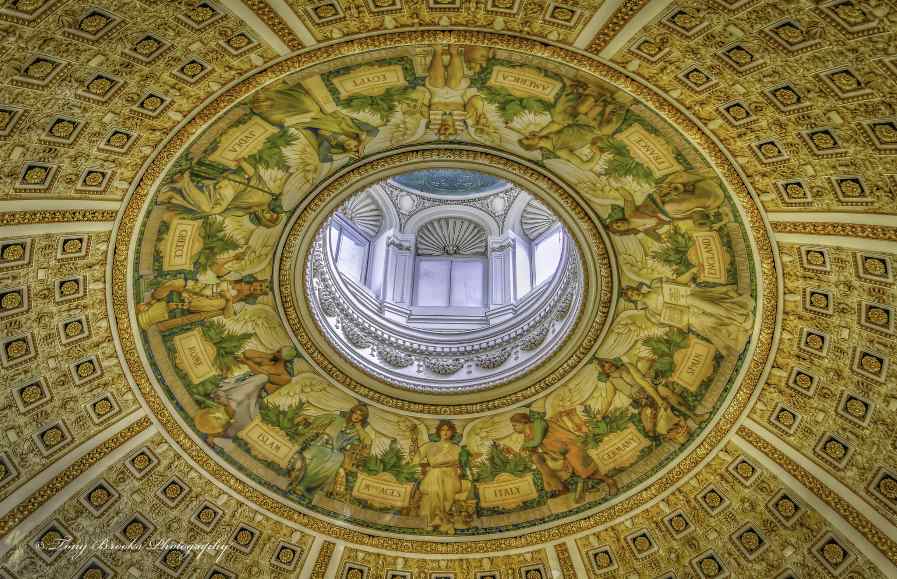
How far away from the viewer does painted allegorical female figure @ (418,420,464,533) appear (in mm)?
19766

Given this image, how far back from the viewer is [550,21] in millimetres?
12430

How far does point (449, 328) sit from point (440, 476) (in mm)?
4712

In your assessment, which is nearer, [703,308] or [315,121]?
[315,121]

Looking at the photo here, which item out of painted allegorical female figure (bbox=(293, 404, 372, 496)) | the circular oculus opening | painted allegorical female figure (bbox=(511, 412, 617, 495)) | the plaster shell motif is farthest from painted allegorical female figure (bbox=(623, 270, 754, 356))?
painted allegorical female figure (bbox=(293, 404, 372, 496))

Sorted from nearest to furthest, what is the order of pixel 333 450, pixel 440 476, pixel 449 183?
1. pixel 333 450
2. pixel 440 476
3. pixel 449 183

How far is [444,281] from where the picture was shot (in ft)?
83.1

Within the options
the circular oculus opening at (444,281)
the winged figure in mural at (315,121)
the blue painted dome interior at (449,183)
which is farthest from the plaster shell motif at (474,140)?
the blue painted dome interior at (449,183)

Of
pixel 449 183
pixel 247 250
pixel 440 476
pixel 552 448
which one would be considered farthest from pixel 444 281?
pixel 247 250

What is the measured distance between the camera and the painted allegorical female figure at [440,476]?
19766 mm

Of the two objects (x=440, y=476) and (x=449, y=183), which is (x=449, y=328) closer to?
(x=440, y=476)

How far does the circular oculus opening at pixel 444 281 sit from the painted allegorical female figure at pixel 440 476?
1.53 meters

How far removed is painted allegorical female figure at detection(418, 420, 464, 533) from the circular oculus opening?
5.02 feet

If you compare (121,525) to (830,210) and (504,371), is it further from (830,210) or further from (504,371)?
(830,210)

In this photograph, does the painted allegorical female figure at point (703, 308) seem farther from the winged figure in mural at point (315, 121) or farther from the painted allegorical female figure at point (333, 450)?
the painted allegorical female figure at point (333, 450)
